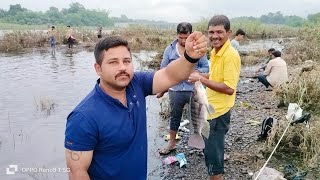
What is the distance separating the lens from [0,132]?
7.82m

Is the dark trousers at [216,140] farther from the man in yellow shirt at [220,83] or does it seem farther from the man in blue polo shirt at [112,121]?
the man in blue polo shirt at [112,121]

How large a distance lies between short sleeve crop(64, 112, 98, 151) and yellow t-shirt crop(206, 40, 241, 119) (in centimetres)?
177

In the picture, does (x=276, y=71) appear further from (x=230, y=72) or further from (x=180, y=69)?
(x=180, y=69)

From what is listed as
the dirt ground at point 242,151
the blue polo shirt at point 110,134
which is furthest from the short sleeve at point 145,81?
the dirt ground at point 242,151

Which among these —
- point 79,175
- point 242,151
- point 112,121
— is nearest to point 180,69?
point 112,121

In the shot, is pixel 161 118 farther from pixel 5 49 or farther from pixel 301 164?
pixel 5 49

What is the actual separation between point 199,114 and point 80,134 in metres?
1.58

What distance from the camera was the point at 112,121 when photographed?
7.18 feet

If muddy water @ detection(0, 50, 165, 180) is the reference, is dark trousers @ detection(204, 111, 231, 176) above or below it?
above

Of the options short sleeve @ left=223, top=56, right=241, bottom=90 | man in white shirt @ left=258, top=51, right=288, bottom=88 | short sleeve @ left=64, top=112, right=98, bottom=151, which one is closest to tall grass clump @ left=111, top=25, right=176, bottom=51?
man in white shirt @ left=258, top=51, right=288, bottom=88

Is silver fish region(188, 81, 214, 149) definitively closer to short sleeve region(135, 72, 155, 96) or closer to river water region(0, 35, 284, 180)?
short sleeve region(135, 72, 155, 96)

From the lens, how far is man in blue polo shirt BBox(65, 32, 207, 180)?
2.12 meters

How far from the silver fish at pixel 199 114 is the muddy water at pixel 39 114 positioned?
6.83 feet

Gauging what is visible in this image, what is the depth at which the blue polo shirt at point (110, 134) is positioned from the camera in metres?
2.12
